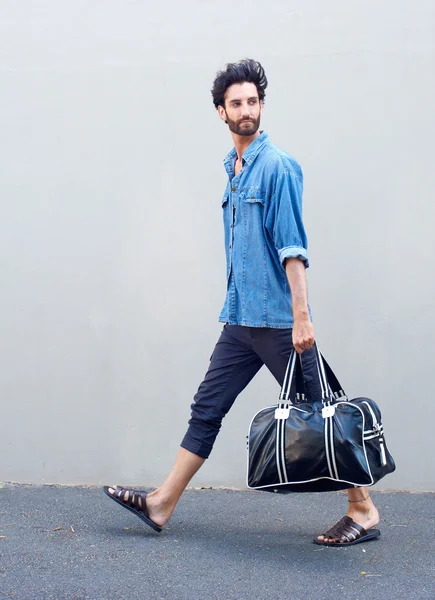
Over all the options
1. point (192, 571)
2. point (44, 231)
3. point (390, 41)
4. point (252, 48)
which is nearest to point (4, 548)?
point (192, 571)

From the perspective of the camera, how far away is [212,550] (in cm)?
357

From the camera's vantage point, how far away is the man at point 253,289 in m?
3.45

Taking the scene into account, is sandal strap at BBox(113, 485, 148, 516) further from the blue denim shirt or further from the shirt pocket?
the shirt pocket

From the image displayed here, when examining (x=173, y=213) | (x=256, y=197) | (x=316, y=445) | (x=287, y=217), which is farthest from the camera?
(x=173, y=213)

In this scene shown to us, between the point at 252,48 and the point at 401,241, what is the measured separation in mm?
1303

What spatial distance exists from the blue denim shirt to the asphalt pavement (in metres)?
0.99

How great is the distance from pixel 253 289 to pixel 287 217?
36cm

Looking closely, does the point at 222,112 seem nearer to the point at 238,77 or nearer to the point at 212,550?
the point at 238,77

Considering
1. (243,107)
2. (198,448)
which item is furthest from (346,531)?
(243,107)

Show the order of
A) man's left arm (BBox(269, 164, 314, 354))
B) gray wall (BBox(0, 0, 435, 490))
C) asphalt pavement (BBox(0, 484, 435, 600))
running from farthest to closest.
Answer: gray wall (BBox(0, 0, 435, 490))
man's left arm (BBox(269, 164, 314, 354))
asphalt pavement (BBox(0, 484, 435, 600))

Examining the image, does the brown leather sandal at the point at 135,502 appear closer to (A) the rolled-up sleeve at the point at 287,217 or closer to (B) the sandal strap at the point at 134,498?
(B) the sandal strap at the point at 134,498

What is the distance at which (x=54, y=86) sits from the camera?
4.56 metres

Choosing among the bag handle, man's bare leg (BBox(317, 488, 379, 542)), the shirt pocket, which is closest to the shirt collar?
the shirt pocket

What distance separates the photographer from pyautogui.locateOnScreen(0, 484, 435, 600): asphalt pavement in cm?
312
